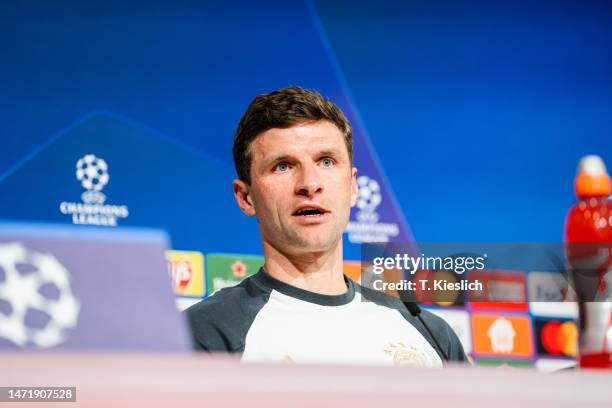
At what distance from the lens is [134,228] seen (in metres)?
2.35

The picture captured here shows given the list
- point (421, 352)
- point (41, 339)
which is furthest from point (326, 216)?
point (41, 339)

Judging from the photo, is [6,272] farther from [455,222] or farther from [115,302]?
[455,222]

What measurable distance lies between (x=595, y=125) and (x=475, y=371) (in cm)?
A: 205

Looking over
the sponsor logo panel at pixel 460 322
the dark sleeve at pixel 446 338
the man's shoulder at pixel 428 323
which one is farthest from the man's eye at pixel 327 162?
the sponsor logo panel at pixel 460 322

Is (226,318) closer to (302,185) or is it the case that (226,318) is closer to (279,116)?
(302,185)

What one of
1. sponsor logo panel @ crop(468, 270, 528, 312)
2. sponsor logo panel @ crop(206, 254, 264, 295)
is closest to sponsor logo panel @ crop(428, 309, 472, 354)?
sponsor logo panel @ crop(468, 270, 528, 312)

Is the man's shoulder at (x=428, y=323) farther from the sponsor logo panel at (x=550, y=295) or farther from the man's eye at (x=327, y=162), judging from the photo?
the sponsor logo panel at (x=550, y=295)

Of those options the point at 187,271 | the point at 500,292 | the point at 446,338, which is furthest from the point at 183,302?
the point at 500,292

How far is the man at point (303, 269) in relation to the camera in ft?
5.96

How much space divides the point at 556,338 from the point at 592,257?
574 mm

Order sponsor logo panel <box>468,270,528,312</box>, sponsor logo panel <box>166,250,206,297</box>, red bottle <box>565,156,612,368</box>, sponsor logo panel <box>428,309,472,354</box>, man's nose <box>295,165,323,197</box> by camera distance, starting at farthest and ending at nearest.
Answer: sponsor logo panel <box>428,309,472,354</box> < sponsor logo panel <box>166,250,206,297</box> < sponsor logo panel <box>468,270,528,312</box> < man's nose <box>295,165,323,197</box> < red bottle <box>565,156,612,368</box>

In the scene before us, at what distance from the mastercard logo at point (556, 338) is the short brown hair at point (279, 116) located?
878 millimetres

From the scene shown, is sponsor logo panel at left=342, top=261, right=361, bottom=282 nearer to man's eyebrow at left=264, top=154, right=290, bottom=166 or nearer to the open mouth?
the open mouth

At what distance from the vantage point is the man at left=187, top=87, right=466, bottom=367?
5.96 feet
